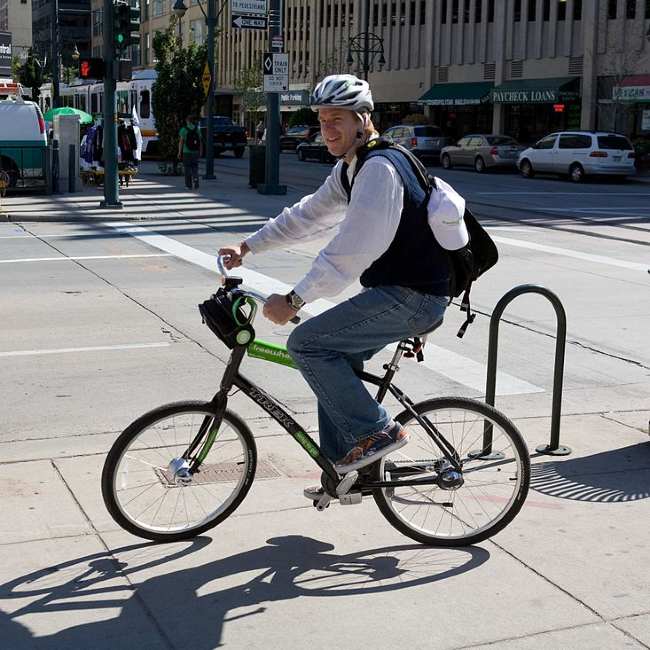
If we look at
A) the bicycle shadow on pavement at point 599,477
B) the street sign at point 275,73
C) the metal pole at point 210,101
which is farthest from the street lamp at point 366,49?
the bicycle shadow on pavement at point 599,477

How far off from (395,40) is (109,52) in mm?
47460

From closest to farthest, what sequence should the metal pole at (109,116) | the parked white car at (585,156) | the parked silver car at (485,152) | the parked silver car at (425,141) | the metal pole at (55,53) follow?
the metal pole at (109,116), the parked white car at (585,156), the parked silver car at (485,152), the parked silver car at (425,141), the metal pole at (55,53)

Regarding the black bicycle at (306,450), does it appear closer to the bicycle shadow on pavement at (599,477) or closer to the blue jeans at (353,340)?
the blue jeans at (353,340)

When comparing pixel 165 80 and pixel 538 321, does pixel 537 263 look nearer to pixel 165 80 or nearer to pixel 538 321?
pixel 538 321

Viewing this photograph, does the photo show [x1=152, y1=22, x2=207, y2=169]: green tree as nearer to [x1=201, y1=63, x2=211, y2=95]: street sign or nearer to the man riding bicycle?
[x1=201, y1=63, x2=211, y2=95]: street sign

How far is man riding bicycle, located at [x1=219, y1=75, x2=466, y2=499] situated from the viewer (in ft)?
13.6

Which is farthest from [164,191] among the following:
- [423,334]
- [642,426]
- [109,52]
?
[423,334]

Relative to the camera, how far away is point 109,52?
20000 mm

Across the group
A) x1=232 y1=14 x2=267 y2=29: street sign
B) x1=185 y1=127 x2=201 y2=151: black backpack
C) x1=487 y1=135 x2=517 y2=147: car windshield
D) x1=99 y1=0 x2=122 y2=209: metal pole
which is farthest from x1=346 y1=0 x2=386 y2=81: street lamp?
x1=99 y1=0 x2=122 y2=209: metal pole

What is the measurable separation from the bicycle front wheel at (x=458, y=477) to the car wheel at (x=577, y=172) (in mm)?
32146

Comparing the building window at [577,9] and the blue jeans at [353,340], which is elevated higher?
the building window at [577,9]

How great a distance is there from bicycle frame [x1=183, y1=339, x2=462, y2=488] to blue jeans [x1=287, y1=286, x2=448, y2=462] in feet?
0.36

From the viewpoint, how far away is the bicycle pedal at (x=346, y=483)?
4559 millimetres

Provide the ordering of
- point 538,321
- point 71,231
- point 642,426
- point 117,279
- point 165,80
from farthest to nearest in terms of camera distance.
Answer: point 165,80 → point 71,231 → point 117,279 → point 538,321 → point 642,426
